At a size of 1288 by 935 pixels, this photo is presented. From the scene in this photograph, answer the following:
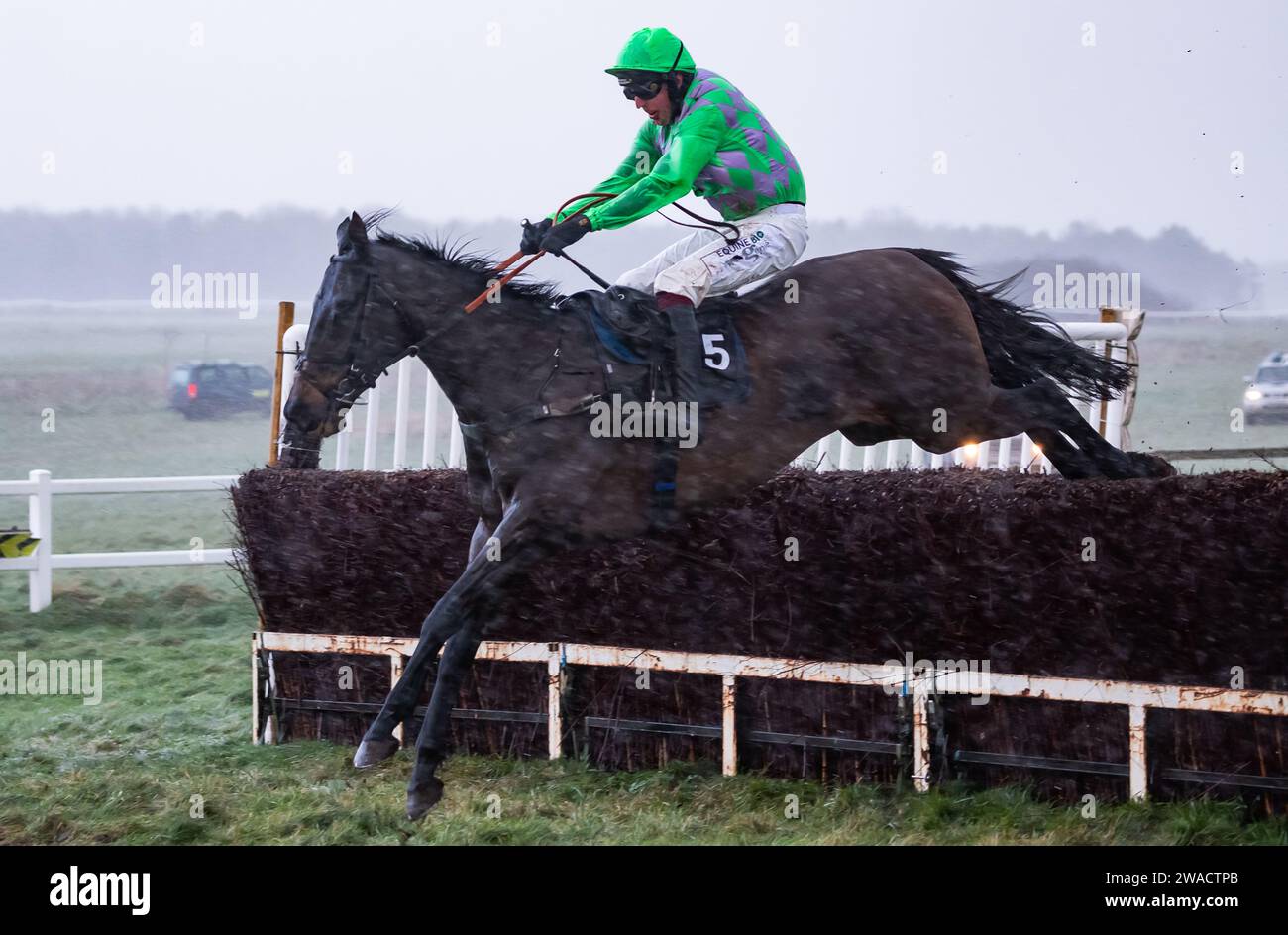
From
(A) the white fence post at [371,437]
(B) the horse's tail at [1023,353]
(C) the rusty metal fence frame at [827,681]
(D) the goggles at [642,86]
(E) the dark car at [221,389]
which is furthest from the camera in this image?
(E) the dark car at [221,389]

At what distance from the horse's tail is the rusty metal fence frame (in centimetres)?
143

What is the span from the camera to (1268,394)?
22.4 m

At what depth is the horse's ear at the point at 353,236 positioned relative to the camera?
4.68 meters

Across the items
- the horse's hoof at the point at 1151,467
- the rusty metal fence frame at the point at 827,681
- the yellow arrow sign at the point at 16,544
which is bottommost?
the rusty metal fence frame at the point at 827,681

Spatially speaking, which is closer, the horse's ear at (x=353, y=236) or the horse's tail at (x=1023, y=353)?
the horse's ear at (x=353, y=236)

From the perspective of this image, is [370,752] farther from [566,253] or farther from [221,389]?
[221,389]

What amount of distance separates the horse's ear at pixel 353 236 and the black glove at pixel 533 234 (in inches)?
23.0

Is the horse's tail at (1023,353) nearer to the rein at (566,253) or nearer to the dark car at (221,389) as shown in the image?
the rein at (566,253)

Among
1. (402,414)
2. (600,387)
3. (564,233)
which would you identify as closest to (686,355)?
(600,387)

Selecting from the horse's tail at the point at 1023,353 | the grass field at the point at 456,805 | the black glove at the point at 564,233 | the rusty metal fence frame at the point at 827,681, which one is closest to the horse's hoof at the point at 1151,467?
the horse's tail at the point at 1023,353

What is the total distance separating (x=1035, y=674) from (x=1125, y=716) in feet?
1.11

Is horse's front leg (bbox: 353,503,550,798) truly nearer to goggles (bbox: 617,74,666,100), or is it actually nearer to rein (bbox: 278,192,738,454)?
rein (bbox: 278,192,738,454)
